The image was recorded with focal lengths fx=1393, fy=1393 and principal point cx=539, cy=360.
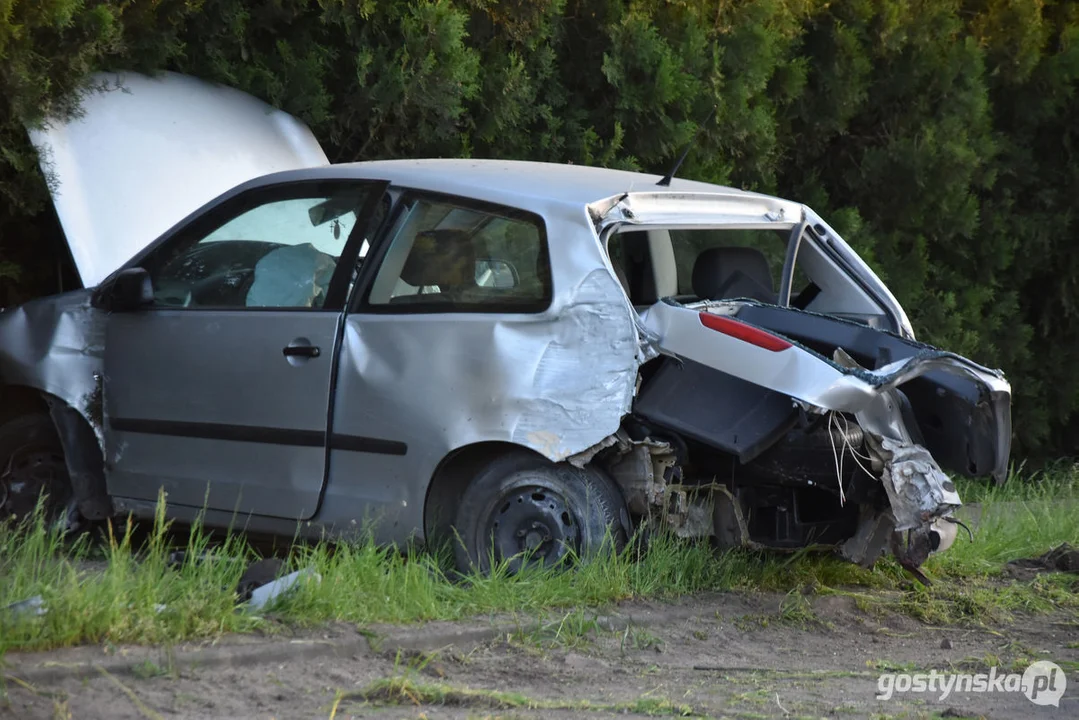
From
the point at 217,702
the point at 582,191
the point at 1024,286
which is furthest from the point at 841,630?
the point at 1024,286

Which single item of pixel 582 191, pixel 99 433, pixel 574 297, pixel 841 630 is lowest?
pixel 841 630

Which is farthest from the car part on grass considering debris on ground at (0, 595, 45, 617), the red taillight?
the red taillight

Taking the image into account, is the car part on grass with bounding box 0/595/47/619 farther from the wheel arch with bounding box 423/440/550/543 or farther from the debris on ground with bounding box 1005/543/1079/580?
the debris on ground with bounding box 1005/543/1079/580

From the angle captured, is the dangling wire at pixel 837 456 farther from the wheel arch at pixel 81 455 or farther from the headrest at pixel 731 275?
the wheel arch at pixel 81 455

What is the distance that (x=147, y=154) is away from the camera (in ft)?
22.7

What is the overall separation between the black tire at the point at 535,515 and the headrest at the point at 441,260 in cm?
69

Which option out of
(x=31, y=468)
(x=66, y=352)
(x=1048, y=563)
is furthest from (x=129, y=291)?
(x=1048, y=563)

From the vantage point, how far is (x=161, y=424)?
18.5ft

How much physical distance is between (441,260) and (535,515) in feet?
3.33

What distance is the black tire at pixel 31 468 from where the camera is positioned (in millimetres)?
6051

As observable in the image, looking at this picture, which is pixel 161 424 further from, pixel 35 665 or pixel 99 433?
pixel 35 665

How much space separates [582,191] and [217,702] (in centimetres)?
241

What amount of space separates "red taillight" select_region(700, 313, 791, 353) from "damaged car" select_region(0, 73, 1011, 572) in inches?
0.4

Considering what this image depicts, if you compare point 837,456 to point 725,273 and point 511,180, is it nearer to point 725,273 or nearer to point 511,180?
point 725,273
